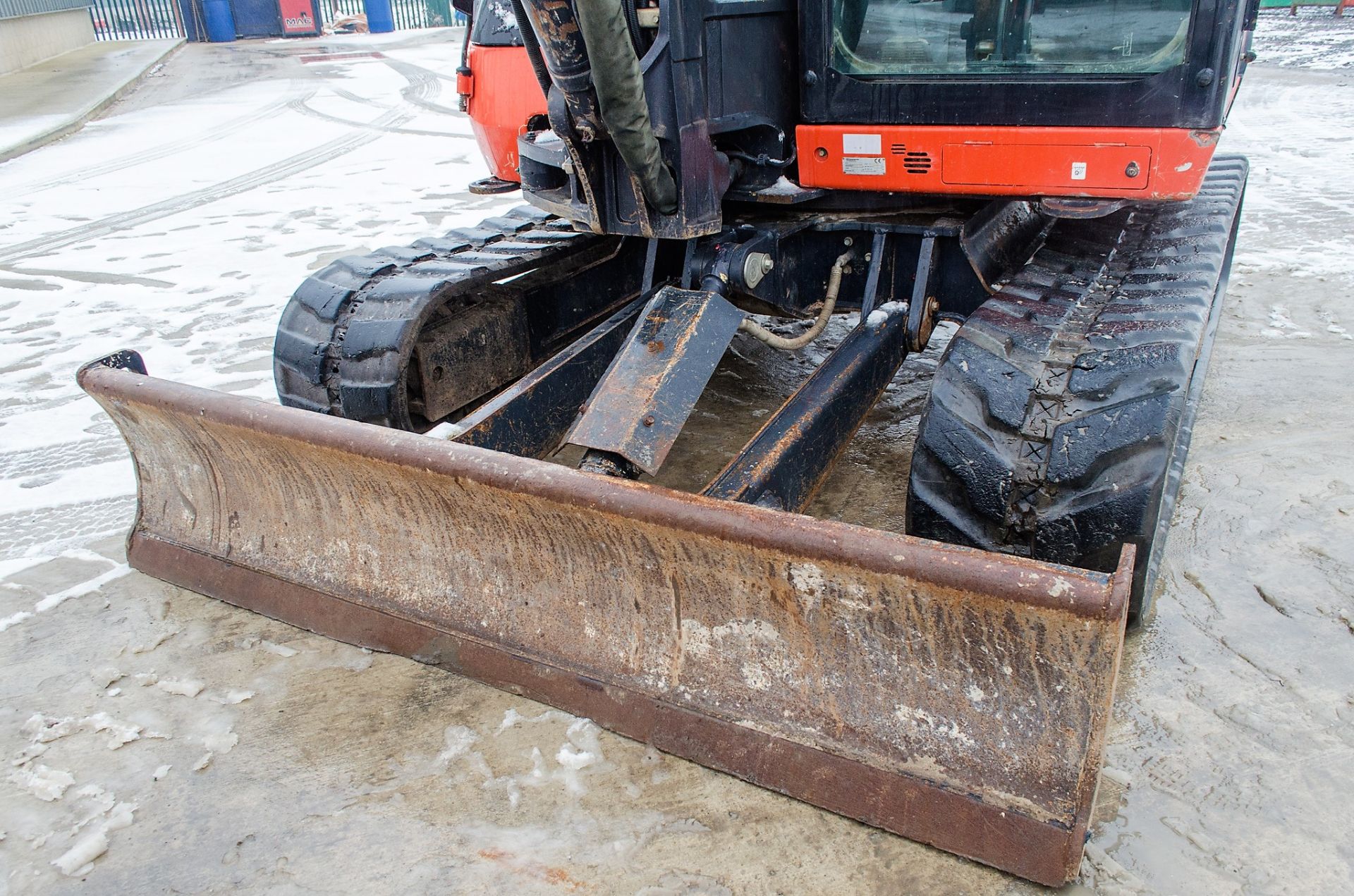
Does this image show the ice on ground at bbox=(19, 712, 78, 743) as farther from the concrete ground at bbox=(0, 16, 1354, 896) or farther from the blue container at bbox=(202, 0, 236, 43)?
the blue container at bbox=(202, 0, 236, 43)

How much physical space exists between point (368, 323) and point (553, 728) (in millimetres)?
1626

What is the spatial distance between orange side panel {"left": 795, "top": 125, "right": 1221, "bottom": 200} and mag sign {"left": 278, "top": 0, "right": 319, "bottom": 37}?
22.5 metres

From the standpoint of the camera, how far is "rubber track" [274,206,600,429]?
3342 millimetres

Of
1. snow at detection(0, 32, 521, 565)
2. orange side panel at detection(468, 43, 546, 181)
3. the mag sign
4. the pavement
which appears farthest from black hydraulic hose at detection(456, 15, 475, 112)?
the mag sign

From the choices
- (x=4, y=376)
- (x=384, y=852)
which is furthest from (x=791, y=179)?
(x=4, y=376)

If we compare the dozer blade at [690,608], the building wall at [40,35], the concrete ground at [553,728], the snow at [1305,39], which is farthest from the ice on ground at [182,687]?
the building wall at [40,35]

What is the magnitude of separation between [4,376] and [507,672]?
367cm

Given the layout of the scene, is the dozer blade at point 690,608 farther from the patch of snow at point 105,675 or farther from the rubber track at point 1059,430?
the rubber track at point 1059,430

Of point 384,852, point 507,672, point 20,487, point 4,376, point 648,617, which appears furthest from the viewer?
point 4,376

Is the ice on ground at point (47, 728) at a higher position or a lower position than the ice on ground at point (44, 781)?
higher

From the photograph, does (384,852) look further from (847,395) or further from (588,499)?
(847,395)

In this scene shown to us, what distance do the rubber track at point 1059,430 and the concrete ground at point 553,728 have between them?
1.45 ft

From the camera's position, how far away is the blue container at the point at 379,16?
22453mm

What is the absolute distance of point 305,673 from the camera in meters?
2.70
